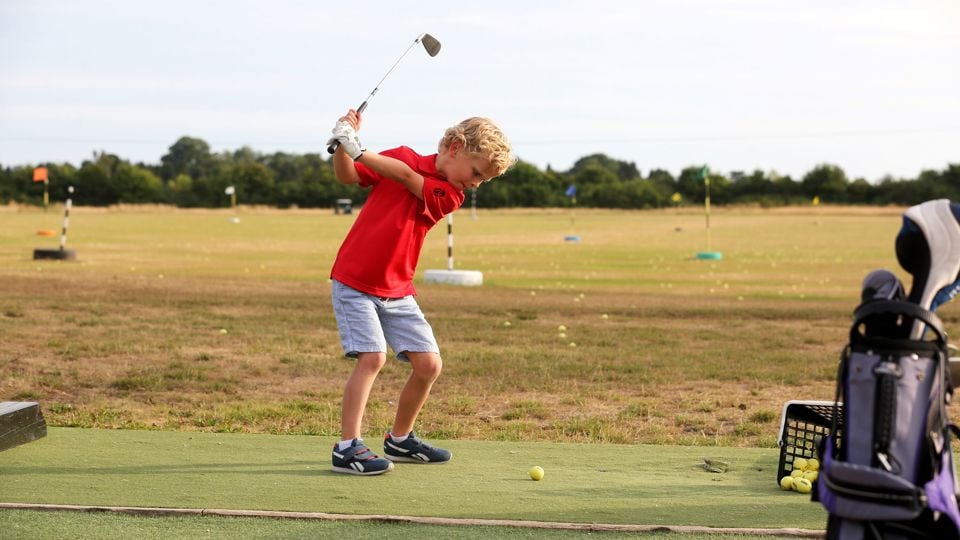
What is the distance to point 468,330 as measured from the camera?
1412cm

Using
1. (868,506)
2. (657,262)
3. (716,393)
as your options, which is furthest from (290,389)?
(657,262)

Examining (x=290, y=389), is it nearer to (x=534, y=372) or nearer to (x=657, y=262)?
(x=534, y=372)

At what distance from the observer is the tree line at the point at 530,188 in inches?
3821

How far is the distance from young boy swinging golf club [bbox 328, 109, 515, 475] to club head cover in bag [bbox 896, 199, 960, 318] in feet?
8.92

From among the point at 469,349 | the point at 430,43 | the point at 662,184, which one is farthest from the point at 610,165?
the point at 430,43

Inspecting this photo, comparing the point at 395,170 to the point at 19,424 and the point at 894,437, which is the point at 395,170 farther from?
the point at 894,437

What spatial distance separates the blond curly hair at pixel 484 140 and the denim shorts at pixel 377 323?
84 centimetres

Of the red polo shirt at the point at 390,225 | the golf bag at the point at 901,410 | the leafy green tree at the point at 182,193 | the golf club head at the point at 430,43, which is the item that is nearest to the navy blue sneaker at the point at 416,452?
the red polo shirt at the point at 390,225

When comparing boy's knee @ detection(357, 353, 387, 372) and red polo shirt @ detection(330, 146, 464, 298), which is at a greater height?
red polo shirt @ detection(330, 146, 464, 298)

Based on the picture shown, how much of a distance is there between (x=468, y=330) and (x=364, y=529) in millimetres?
9277

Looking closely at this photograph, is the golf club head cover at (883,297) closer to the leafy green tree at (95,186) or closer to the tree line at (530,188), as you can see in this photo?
Result: the tree line at (530,188)

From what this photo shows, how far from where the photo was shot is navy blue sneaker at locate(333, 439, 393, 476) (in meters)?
5.95

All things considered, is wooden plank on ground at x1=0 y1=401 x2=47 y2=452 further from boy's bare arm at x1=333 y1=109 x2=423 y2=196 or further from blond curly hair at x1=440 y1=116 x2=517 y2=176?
blond curly hair at x1=440 y1=116 x2=517 y2=176

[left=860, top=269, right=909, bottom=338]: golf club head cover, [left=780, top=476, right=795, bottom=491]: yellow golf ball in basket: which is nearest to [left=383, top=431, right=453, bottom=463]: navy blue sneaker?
[left=780, top=476, right=795, bottom=491]: yellow golf ball in basket
